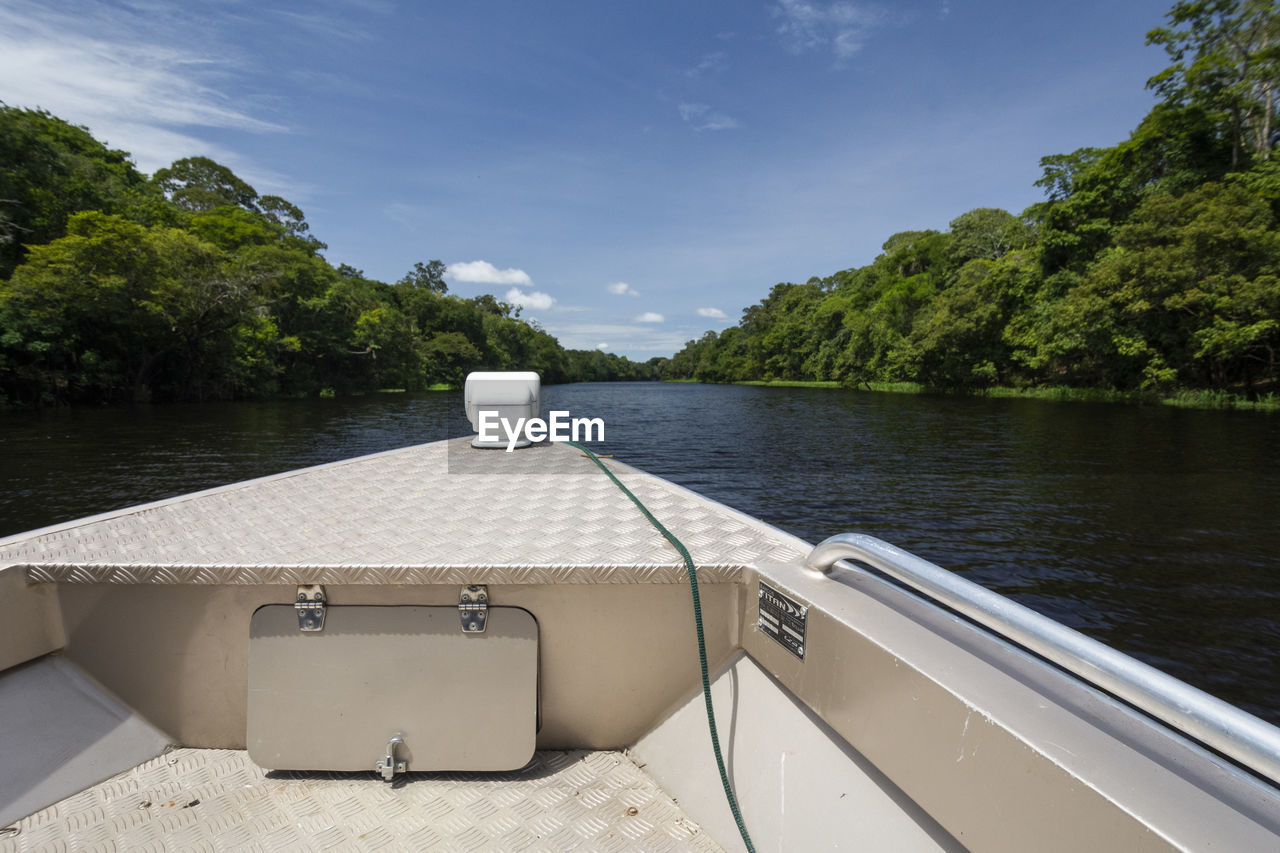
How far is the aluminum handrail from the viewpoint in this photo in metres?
0.70

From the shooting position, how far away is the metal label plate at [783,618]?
59.4 inches

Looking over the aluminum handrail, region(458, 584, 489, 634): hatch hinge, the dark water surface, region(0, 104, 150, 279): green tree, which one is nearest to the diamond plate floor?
region(458, 584, 489, 634): hatch hinge

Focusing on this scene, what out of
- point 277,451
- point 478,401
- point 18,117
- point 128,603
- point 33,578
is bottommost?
point 277,451

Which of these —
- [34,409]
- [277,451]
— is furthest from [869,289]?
[34,409]

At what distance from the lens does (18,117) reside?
22688 mm

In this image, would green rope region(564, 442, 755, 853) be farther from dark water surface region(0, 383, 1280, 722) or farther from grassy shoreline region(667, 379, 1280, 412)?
grassy shoreline region(667, 379, 1280, 412)

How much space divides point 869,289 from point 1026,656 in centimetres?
7072

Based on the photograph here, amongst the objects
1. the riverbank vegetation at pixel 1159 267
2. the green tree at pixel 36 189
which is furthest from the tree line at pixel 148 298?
the riverbank vegetation at pixel 1159 267

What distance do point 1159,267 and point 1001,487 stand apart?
23.0m

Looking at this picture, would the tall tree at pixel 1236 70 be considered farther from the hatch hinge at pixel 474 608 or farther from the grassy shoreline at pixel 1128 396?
the hatch hinge at pixel 474 608

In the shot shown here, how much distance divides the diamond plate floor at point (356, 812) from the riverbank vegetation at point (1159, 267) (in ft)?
104

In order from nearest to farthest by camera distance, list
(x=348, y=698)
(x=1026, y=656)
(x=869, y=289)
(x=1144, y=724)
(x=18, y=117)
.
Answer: (x=1144, y=724) < (x=1026, y=656) < (x=348, y=698) < (x=18, y=117) < (x=869, y=289)

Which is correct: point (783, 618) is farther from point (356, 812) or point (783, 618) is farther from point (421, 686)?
point (356, 812)

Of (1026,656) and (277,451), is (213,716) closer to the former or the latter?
(1026,656)
